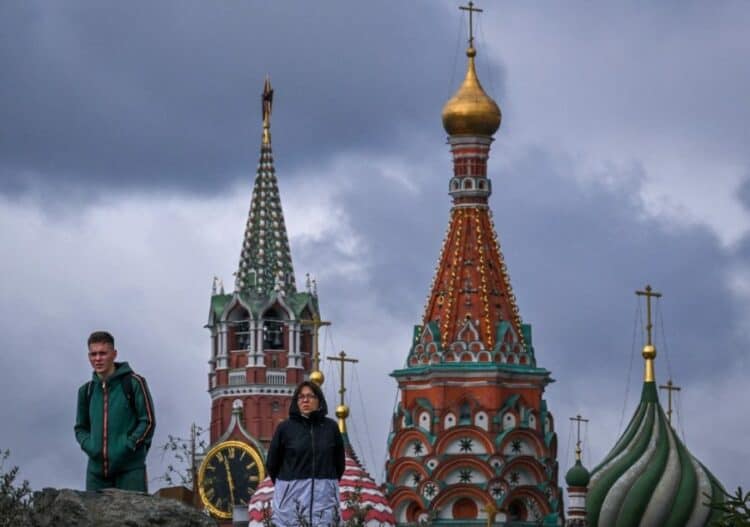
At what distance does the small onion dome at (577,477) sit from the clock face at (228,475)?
2276 cm

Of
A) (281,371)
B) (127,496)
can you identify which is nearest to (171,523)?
(127,496)

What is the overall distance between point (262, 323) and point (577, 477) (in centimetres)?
3357

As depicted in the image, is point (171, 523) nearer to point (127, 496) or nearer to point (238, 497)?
point (127, 496)

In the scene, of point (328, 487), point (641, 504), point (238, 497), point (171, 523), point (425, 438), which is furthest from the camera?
point (238, 497)

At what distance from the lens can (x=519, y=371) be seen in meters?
70.8

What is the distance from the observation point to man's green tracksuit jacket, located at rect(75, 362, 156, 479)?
18.4 m

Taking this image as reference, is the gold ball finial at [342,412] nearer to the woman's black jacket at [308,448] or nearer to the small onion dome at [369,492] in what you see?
the small onion dome at [369,492]

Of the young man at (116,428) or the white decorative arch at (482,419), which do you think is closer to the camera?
the young man at (116,428)

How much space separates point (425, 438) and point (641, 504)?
8.16m

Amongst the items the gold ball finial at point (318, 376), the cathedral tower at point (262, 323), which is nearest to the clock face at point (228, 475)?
the cathedral tower at point (262, 323)

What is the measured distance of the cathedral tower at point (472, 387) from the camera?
68.6 meters

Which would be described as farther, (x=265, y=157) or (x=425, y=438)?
(x=265, y=157)

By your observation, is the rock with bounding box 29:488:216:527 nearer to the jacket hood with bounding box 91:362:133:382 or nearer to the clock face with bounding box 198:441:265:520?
the jacket hood with bounding box 91:362:133:382

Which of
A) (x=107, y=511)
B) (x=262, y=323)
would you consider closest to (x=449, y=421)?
(x=262, y=323)
